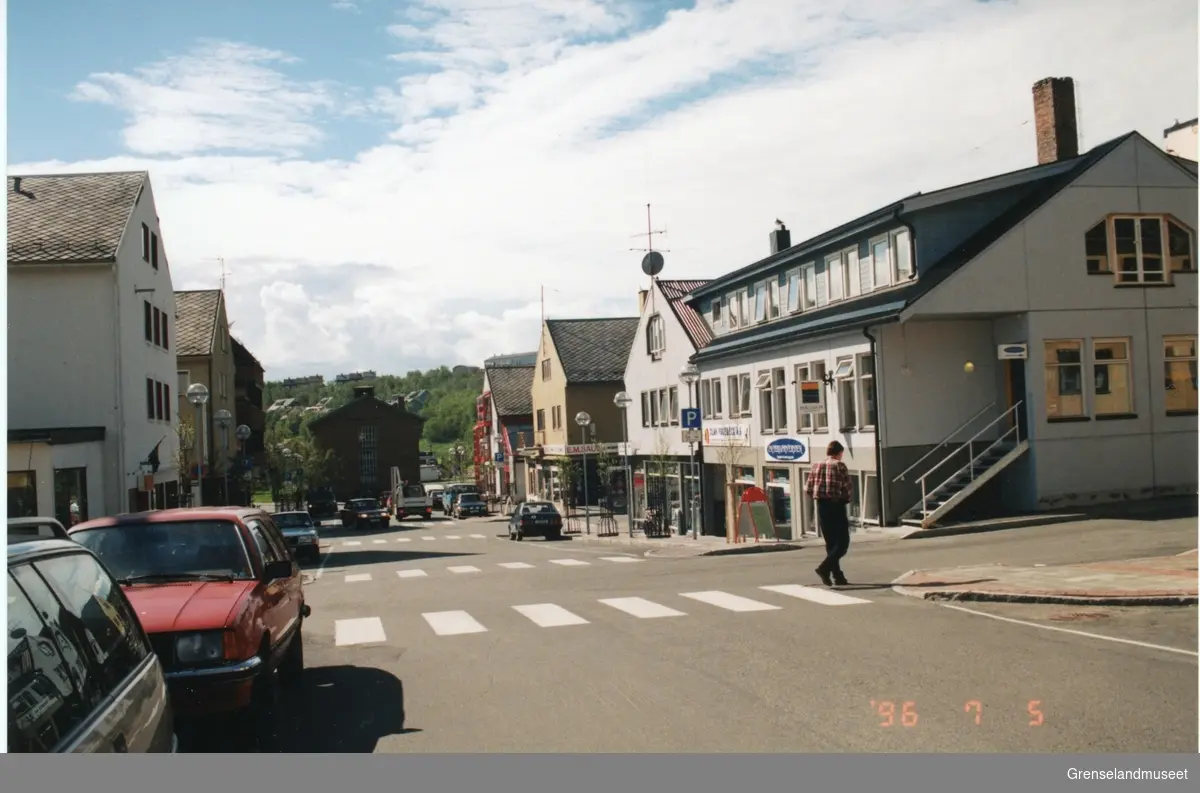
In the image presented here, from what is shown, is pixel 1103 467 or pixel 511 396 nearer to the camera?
pixel 1103 467

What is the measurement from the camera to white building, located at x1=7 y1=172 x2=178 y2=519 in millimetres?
23969

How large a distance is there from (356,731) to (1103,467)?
61.8 ft

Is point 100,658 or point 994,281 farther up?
point 994,281

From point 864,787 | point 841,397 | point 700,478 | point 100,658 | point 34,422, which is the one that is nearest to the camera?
point 100,658

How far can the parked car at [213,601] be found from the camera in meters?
6.95

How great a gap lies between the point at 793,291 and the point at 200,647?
27051mm

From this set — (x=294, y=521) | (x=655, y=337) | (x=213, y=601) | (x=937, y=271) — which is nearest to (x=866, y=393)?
(x=937, y=271)

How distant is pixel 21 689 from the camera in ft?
13.5

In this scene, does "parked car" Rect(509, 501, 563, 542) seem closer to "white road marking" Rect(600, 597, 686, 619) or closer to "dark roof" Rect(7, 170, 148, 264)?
"dark roof" Rect(7, 170, 148, 264)

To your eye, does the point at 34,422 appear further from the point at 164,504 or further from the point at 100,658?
the point at 100,658

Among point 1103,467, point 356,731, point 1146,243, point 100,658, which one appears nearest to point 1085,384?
point 1103,467

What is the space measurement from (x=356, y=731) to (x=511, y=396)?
77023mm

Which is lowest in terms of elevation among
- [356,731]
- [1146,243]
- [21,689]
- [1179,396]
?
[356,731]

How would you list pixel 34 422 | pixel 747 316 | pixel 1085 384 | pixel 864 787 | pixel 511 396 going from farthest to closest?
1. pixel 511 396
2. pixel 747 316
3. pixel 34 422
4. pixel 1085 384
5. pixel 864 787
